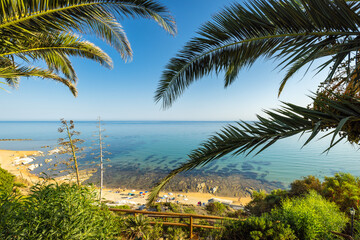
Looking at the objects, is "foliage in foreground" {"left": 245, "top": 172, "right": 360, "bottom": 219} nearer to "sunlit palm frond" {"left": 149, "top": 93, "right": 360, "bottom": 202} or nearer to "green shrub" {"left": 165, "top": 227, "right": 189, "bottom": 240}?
"green shrub" {"left": 165, "top": 227, "right": 189, "bottom": 240}

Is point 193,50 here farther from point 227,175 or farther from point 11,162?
point 11,162

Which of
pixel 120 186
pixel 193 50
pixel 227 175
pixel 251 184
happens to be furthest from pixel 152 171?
pixel 193 50

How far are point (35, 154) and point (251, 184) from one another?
44235 millimetres

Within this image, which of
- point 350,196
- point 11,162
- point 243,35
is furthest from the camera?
point 11,162

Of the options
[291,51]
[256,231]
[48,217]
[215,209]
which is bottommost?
[215,209]

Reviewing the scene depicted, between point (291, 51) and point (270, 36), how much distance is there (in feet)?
1.10

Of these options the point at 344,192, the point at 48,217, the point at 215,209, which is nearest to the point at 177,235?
the point at 48,217

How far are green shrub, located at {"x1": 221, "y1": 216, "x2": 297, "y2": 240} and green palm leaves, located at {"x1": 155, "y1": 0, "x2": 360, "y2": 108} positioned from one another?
4128 millimetres

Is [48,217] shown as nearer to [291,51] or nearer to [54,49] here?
[54,49]

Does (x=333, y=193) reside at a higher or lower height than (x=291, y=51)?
lower

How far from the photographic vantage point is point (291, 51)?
166cm

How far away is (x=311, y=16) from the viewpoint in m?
1.40

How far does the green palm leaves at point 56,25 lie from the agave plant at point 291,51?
1.30m

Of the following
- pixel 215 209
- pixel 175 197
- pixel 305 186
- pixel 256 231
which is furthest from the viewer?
pixel 175 197
